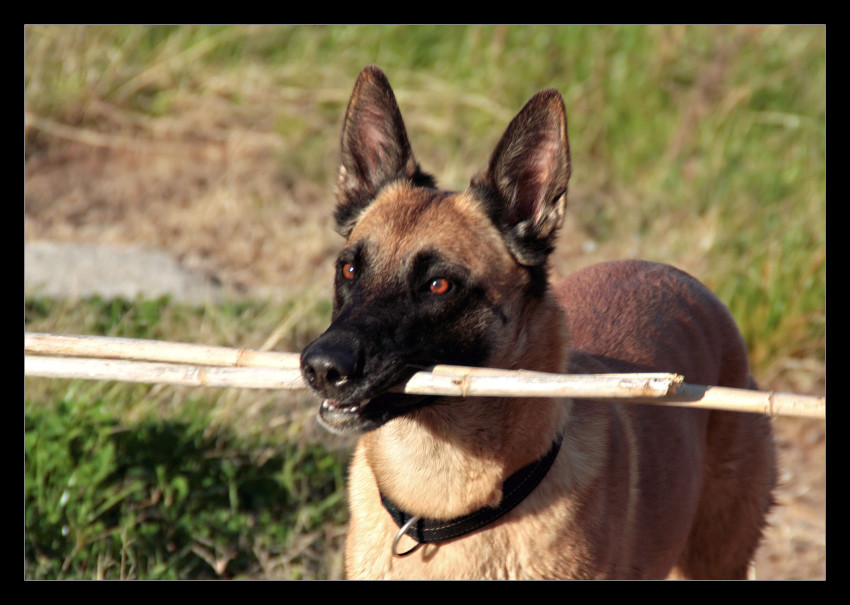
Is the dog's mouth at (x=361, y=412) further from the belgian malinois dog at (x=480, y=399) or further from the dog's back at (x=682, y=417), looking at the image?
the dog's back at (x=682, y=417)

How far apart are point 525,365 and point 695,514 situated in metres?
1.36

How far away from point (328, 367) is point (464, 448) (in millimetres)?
607

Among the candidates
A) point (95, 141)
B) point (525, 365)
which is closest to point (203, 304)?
point (95, 141)

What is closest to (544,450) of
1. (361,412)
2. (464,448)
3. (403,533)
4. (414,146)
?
(464,448)

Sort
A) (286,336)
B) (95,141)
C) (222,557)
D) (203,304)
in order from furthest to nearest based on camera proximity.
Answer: (95,141) → (203,304) → (286,336) → (222,557)

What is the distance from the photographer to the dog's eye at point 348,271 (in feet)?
9.45

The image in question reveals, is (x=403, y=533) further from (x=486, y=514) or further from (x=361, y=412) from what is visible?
(x=361, y=412)

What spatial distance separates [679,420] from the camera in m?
3.32

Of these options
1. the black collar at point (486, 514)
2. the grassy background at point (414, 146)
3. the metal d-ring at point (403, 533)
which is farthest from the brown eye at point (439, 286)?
the grassy background at point (414, 146)

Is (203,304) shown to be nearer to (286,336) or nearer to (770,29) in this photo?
(286,336)

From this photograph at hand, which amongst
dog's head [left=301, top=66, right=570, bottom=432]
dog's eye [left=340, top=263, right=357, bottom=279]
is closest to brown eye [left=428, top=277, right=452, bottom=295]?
dog's head [left=301, top=66, right=570, bottom=432]

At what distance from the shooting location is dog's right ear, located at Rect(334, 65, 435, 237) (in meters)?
3.11

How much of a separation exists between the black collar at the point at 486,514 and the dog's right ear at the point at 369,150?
1164 mm

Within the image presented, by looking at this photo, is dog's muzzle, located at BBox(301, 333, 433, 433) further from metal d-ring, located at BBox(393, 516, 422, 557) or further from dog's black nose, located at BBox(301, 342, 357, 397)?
→ metal d-ring, located at BBox(393, 516, 422, 557)
